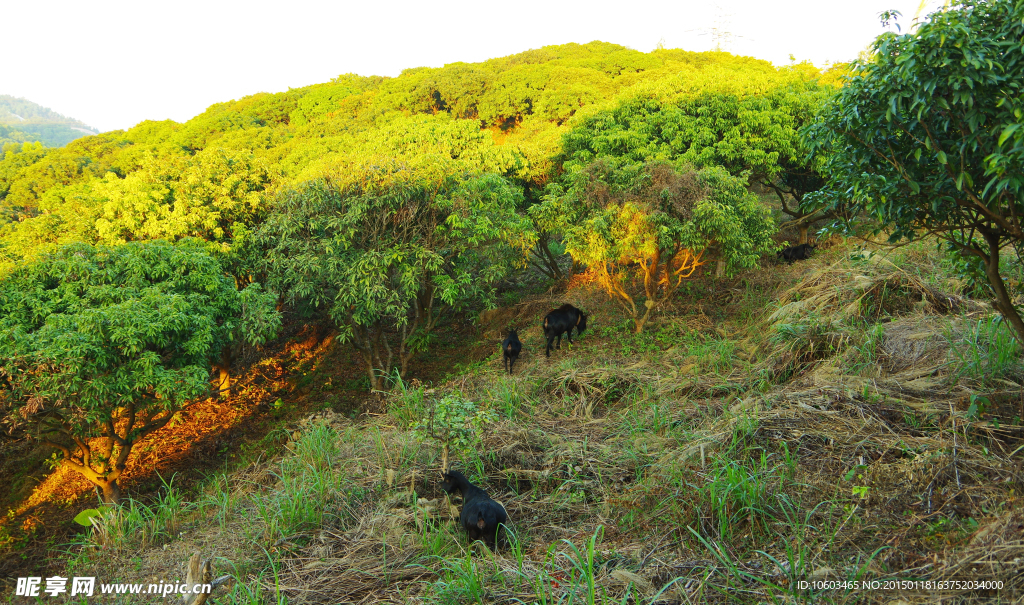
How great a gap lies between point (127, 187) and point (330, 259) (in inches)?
219

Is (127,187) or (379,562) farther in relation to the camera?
(127,187)

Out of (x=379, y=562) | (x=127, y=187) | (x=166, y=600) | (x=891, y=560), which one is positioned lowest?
(x=166, y=600)

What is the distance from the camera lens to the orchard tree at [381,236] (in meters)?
9.48

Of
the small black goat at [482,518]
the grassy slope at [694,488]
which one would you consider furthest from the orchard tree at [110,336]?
the small black goat at [482,518]

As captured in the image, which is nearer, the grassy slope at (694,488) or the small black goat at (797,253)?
the grassy slope at (694,488)

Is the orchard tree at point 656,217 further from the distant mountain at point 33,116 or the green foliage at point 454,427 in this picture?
the distant mountain at point 33,116

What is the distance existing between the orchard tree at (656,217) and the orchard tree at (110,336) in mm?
6210

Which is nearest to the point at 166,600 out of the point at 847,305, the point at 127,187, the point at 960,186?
the point at 960,186

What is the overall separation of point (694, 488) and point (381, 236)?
318 inches

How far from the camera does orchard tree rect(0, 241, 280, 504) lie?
6.25m

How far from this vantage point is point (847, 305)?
6.68 metres

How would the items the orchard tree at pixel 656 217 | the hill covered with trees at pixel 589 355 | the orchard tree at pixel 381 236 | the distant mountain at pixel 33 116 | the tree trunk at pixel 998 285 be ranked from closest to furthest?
the hill covered with trees at pixel 589 355
the tree trunk at pixel 998 285
the orchard tree at pixel 656 217
the orchard tree at pixel 381 236
the distant mountain at pixel 33 116

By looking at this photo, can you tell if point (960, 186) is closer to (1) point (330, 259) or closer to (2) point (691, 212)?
(2) point (691, 212)

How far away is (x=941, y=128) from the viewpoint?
3092 millimetres
